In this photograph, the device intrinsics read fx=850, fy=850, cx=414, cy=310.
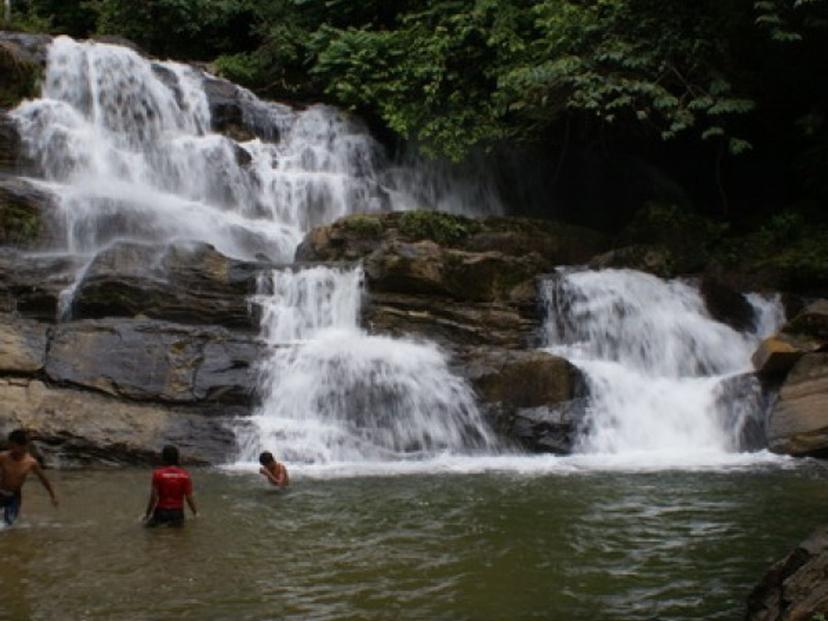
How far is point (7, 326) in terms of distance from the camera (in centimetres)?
1308

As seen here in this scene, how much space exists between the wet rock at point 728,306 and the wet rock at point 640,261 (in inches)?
41.6

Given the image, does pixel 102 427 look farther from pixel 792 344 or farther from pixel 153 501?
pixel 792 344

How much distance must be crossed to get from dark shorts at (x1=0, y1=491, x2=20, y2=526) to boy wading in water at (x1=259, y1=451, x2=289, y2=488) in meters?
2.54

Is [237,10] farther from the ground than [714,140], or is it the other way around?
[237,10]

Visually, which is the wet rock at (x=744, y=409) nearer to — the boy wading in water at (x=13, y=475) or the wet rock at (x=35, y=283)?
the boy wading in water at (x=13, y=475)

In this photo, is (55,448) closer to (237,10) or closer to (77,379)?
(77,379)

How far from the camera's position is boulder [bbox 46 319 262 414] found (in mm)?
12641

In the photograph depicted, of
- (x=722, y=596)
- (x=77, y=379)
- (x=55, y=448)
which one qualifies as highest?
(x=77, y=379)

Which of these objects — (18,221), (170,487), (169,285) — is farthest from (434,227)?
(170,487)

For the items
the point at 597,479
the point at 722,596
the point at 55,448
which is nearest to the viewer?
the point at 722,596

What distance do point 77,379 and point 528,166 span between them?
46.4 feet

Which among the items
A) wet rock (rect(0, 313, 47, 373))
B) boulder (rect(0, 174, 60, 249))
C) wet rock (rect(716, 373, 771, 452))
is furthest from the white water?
wet rock (rect(0, 313, 47, 373))

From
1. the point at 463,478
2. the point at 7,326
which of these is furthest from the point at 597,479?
the point at 7,326

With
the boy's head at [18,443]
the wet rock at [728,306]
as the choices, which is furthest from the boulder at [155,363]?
A: the wet rock at [728,306]
